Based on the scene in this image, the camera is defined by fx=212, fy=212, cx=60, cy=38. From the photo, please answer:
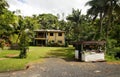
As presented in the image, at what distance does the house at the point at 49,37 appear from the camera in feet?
217

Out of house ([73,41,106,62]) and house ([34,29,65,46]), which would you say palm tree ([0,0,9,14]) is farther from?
house ([34,29,65,46])

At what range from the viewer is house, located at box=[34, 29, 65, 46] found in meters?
66.1

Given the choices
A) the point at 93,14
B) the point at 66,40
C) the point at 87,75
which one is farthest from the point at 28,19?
the point at 87,75

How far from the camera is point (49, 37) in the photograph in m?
66.6

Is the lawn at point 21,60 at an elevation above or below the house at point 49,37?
below

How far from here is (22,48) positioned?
3039 centimetres

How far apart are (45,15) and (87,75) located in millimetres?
78388

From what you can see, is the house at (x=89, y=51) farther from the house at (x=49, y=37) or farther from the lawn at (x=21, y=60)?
the house at (x=49, y=37)

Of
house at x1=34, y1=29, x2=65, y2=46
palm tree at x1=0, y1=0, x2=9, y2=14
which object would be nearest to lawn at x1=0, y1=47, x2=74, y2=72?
palm tree at x1=0, y1=0, x2=9, y2=14

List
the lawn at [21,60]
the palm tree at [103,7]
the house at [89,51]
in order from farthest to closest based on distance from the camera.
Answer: the palm tree at [103,7]
the house at [89,51]
the lawn at [21,60]

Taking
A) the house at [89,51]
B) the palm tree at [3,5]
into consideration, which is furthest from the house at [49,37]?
the palm tree at [3,5]

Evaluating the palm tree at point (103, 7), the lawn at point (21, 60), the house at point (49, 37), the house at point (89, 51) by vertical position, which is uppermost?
the palm tree at point (103, 7)

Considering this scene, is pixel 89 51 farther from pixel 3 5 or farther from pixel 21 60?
pixel 3 5

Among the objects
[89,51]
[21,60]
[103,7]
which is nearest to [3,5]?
[21,60]
